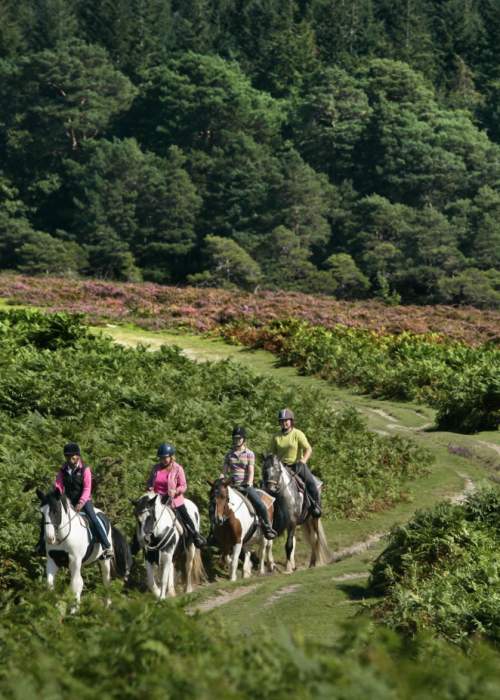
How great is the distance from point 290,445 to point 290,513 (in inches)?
46.6

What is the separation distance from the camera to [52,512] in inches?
632

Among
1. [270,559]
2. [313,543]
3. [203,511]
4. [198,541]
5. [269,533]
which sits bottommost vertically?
[270,559]

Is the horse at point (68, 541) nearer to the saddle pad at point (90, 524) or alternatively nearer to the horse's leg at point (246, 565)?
the saddle pad at point (90, 524)

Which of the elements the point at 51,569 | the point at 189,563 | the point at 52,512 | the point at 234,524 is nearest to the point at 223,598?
the point at 189,563

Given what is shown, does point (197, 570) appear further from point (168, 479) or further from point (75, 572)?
point (75, 572)

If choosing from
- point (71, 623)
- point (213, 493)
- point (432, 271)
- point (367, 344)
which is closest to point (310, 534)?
→ point (213, 493)

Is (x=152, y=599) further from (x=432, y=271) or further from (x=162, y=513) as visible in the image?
(x=432, y=271)

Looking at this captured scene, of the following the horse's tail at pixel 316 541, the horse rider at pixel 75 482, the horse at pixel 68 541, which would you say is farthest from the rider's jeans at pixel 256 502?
the horse rider at pixel 75 482

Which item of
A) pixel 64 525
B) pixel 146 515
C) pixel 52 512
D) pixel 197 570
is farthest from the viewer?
pixel 197 570

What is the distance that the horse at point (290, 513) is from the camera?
19938 millimetres

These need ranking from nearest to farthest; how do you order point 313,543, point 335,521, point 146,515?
point 146,515, point 313,543, point 335,521

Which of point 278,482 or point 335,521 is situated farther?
point 335,521

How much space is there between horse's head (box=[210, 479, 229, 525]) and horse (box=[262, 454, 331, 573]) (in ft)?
4.32

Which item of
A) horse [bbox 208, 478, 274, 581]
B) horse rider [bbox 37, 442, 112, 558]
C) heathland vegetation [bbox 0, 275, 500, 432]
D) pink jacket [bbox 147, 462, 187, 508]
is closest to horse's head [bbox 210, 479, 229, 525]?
horse [bbox 208, 478, 274, 581]
